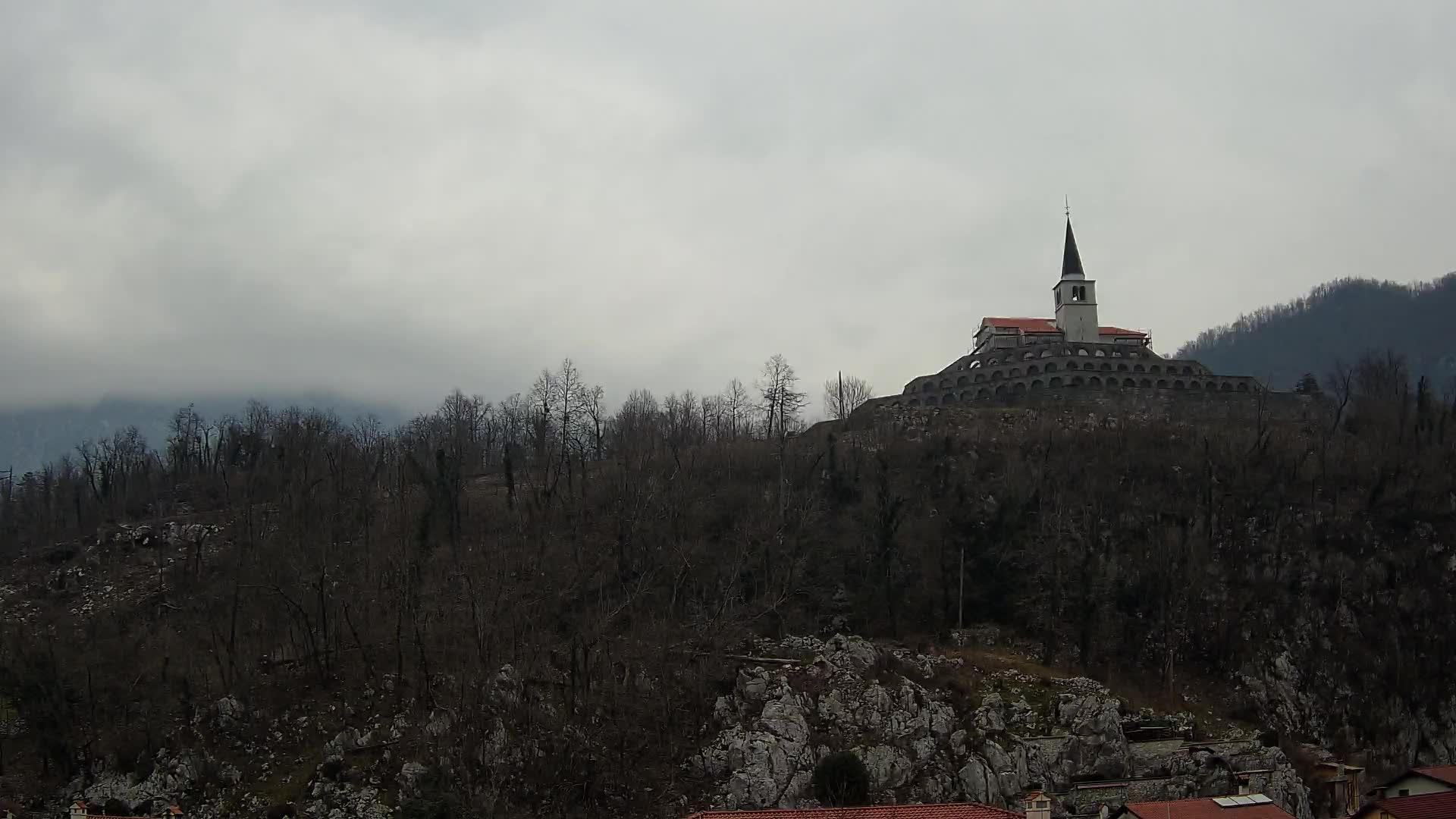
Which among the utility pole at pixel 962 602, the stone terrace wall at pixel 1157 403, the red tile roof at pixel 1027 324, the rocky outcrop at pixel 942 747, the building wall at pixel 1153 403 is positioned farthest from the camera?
the red tile roof at pixel 1027 324

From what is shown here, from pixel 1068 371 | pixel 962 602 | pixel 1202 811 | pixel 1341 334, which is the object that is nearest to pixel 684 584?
pixel 962 602

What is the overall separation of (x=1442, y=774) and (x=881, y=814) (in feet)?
61.7

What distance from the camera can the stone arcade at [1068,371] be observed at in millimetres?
75062

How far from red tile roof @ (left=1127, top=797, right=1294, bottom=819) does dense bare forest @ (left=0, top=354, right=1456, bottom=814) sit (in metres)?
15.6

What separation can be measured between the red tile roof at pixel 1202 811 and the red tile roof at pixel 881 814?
127 inches

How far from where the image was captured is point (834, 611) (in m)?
51.1

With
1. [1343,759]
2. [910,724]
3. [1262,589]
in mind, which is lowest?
[1343,759]

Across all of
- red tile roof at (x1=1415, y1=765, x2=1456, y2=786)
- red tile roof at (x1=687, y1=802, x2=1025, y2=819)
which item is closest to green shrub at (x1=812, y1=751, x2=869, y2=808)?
red tile roof at (x1=687, y1=802, x2=1025, y2=819)

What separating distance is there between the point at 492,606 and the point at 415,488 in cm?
2263

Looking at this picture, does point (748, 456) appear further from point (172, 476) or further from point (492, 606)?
point (172, 476)

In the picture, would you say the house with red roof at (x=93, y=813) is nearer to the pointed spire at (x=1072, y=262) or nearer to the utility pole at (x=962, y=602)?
the utility pole at (x=962, y=602)

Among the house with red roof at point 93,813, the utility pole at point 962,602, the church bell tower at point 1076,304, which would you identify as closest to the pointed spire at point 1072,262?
the church bell tower at point 1076,304

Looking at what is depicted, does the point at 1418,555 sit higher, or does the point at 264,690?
the point at 1418,555

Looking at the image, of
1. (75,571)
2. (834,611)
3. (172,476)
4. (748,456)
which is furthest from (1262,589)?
(172,476)
